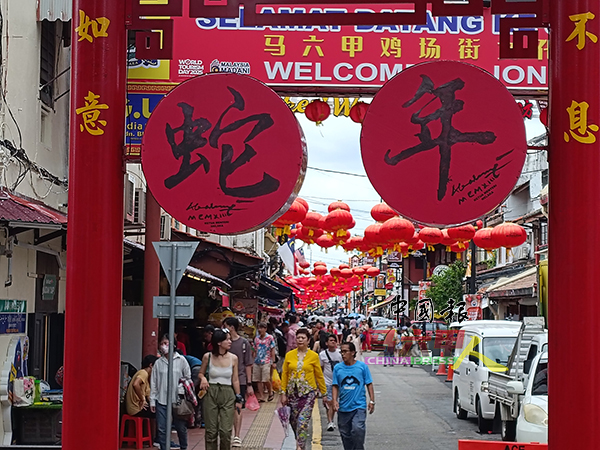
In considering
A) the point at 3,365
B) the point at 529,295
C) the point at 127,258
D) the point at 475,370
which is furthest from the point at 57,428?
the point at 529,295

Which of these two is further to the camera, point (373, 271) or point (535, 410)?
point (373, 271)

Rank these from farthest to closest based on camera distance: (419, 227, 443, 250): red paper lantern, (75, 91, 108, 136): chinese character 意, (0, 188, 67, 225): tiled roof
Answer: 1. (419, 227, 443, 250): red paper lantern
2. (0, 188, 67, 225): tiled roof
3. (75, 91, 108, 136): chinese character 意

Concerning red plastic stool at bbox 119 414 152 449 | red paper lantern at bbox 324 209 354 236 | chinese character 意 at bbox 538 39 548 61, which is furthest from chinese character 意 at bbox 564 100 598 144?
red paper lantern at bbox 324 209 354 236

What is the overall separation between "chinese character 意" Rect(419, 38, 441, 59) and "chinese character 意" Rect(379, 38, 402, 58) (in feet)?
0.88

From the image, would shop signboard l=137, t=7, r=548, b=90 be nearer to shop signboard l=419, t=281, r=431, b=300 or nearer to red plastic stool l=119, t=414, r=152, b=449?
red plastic stool l=119, t=414, r=152, b=449

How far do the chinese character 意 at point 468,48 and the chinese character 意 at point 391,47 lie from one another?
736 mm

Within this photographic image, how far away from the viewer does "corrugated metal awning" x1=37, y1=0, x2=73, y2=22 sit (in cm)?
1391

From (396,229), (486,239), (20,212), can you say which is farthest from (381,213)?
(20,212)

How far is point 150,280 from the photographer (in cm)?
1541

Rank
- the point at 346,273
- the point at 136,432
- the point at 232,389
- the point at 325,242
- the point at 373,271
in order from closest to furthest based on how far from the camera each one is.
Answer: the point at 232,389 → the point at 136,432 → the point at 325,242 → the point at 373,271 → the point at 346,273

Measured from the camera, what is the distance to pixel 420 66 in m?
4.56
